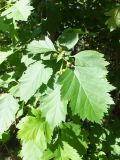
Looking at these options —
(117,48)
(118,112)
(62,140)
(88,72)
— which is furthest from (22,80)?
(118,112)

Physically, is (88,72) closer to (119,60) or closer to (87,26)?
(87,26)

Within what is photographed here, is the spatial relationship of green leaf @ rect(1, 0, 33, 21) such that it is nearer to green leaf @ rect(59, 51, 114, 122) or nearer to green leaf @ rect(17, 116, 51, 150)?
green leaf @ rect(59, 51, 114, 122)

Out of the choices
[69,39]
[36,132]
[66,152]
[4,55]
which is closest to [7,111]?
[36,132]

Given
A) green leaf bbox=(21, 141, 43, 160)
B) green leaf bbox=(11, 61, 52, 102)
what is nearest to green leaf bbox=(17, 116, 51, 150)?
green leaf bbox=(21, 141, 43, 160)

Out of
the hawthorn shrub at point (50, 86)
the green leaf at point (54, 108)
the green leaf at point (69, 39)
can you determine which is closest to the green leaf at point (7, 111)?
the hawthorn shrub at point (50, 86)

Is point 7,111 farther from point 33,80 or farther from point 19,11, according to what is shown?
point 19,11

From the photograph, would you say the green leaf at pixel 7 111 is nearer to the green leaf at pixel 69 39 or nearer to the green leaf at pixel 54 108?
the green leaf at pixel 54 108

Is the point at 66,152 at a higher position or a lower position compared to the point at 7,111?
lower
